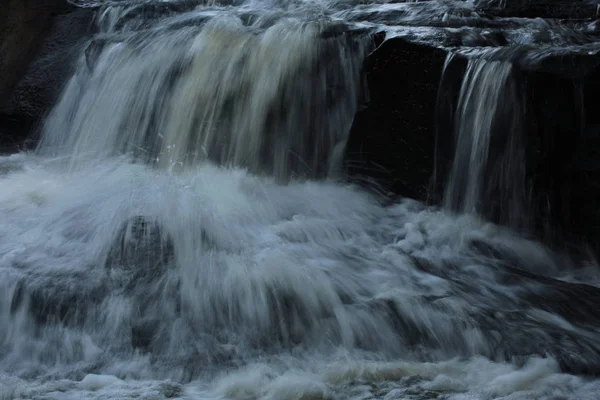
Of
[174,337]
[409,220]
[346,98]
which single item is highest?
[346,98]

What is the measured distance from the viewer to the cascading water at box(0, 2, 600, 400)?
Answer: 3549 millimetres


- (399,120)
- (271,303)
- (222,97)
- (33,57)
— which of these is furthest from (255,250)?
(33,57)

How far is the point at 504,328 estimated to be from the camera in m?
3.83

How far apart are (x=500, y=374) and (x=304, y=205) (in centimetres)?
231

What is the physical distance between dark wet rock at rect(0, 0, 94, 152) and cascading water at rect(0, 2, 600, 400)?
1.04ft

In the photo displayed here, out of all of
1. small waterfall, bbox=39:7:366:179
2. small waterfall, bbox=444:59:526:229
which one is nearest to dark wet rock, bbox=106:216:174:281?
small waterfall, bbox=39:7:366:179

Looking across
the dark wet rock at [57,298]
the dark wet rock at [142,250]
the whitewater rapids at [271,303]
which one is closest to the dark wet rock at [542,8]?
the whitewater rapids at [271,303]

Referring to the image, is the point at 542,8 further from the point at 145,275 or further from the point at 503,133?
the point at 145,275

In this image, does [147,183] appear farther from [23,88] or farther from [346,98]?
[23,88]

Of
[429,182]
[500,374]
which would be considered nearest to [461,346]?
[500,374]

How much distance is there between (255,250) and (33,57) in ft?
15.0

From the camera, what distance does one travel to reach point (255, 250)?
4602 millimetres

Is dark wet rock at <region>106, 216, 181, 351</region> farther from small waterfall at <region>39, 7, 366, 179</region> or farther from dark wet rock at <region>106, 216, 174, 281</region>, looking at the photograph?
small waterfall at <region>39, 7, 366, 179</region>

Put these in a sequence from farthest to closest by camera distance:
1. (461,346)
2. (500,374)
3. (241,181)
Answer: (241,181) < (461,346) < (500,374)
